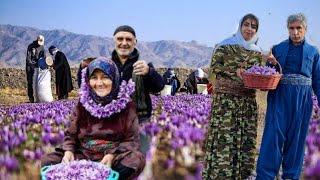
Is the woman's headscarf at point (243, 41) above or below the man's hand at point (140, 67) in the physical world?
above

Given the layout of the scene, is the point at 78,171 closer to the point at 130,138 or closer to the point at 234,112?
the point at 130,138

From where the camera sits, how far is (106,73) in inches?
184

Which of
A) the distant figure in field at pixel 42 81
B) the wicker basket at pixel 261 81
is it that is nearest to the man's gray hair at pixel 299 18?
the wicker basket at pixel 261 81

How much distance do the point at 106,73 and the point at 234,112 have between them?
73.2 inches

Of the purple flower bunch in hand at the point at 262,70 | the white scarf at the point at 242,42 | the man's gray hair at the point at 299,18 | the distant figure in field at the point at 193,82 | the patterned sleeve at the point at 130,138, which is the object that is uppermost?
the man's gray hair at the point at 299,18

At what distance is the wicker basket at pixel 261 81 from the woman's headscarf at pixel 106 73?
139 centimetres

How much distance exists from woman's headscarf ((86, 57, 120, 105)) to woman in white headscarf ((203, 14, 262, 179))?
164 centimetres

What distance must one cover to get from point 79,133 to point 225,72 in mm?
1917

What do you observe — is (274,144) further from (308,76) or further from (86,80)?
(86,80)

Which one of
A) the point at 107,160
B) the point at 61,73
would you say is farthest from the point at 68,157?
the point at 61,73

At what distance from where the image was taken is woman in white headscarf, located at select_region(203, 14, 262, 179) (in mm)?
6016

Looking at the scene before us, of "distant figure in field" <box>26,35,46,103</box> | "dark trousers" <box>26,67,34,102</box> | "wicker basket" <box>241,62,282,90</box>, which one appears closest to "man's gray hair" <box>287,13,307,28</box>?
"wicker basket" <box>241,62,282,90</box>

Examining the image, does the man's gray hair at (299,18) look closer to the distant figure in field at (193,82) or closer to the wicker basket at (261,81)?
the wicker basket at (261,81)

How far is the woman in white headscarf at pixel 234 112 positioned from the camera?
6016 mm
